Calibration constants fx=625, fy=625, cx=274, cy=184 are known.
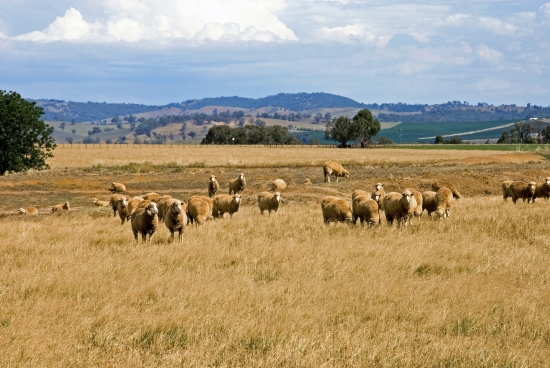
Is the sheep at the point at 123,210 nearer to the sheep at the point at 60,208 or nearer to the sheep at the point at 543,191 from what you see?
the sheep at the point at 60,208

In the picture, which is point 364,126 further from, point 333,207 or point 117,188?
point 333,207

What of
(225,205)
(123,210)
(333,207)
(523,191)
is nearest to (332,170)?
(523,191)

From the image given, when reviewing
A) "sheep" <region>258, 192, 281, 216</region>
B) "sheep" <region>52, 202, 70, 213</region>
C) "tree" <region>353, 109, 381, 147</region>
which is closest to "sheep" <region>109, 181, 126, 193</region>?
"sheep" <region>52, 202, 70, 213</region>

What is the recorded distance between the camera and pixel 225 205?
24609 millimetres

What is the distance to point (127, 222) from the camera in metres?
22.3

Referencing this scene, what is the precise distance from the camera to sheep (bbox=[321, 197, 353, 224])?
20.3 metres

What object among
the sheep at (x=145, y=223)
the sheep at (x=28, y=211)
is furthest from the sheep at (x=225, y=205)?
the sheep at (x=28, y=211)

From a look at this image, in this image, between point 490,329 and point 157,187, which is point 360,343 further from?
point 157,187

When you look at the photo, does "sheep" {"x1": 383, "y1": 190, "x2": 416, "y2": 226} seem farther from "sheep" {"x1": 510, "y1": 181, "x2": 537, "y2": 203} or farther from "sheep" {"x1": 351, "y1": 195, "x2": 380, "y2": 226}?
"sheep" {"x1": 510, "y1": 181, "x2": 537, "y2": 203}

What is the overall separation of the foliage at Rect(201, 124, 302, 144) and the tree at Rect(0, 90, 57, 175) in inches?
4239

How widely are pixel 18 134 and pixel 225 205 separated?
39.1 meters

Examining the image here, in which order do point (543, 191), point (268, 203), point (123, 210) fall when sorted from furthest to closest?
point (543, 191) → point (268, 203) → point (123, 210)

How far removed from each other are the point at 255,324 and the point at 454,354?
9.08ft

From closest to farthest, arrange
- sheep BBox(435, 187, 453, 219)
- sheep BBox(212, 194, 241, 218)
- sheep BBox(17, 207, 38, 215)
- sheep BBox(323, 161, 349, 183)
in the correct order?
sheep BBox(435, 187, 453, 219), sheep BBox(212, 194, 241, 218), sheep BBox(17, 207, 38, 215), sheep BBox(323, 161, 349, 183)
